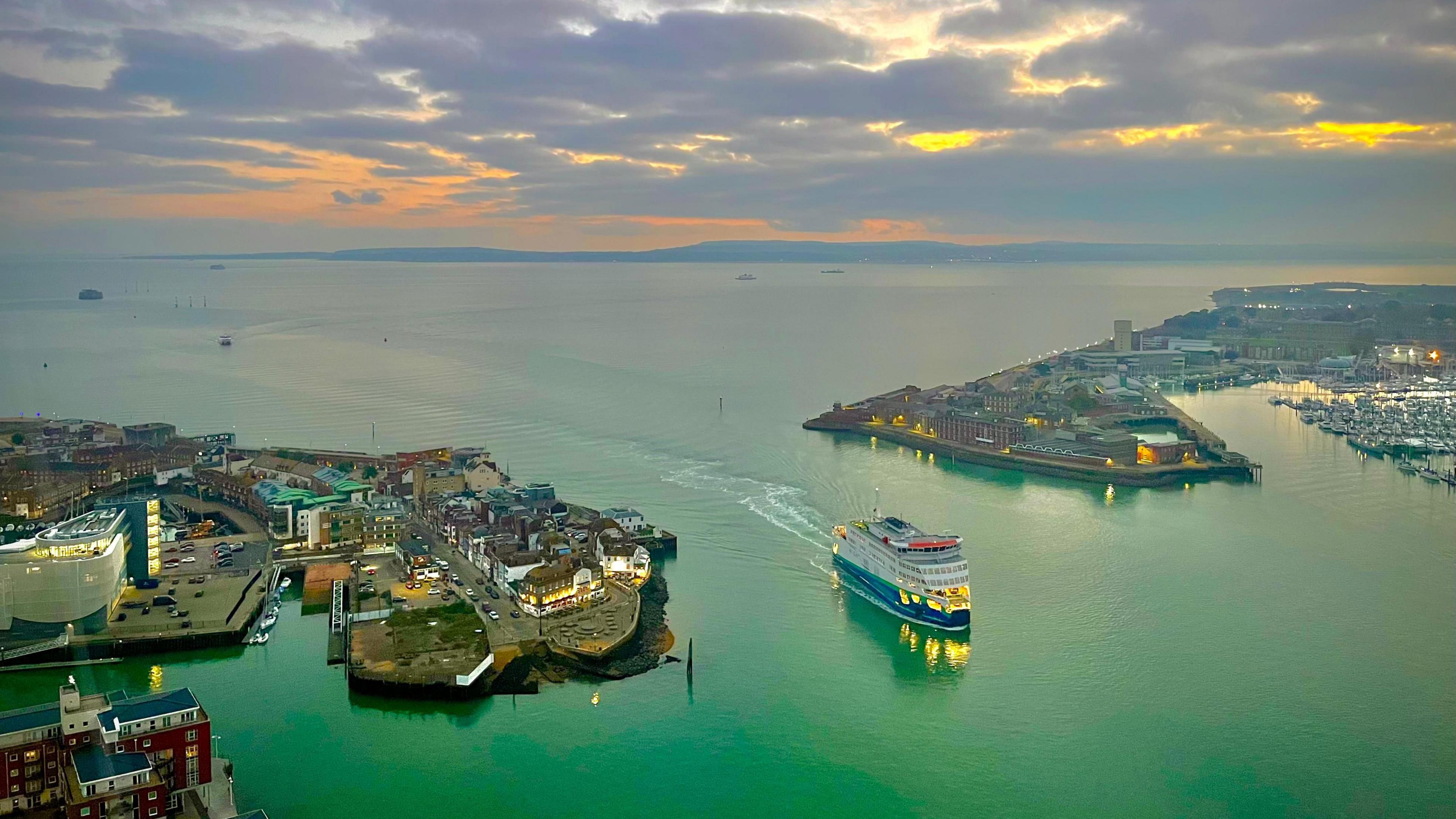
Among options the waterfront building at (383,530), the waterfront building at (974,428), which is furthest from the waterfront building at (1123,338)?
the waterfront building at (383,530)

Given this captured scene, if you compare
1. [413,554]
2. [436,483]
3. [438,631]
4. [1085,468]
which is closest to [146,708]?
[438,631]

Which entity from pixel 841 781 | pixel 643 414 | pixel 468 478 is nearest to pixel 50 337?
pixel 643 414

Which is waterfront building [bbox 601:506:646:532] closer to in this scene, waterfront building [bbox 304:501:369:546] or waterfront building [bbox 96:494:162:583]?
waterfront building [bbox 304:501:369:546]

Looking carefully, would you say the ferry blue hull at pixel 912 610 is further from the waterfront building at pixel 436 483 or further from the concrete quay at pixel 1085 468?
the concrete quay at pixel 1085 468

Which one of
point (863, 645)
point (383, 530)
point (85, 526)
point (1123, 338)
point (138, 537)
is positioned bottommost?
point (863, 645)

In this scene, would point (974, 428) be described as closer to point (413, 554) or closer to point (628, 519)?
point (628, 519)
